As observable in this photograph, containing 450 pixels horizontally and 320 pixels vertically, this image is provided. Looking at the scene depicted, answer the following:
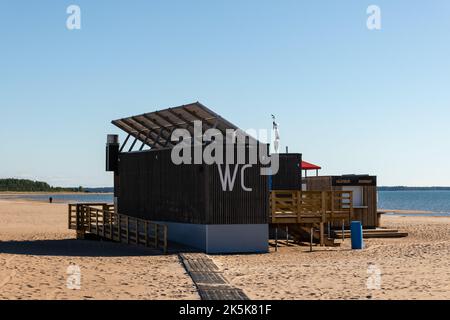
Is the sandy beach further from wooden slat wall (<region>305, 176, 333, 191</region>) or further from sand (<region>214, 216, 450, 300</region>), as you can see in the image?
wooden slat wall (<region>305, 176, 333, 191</region>)

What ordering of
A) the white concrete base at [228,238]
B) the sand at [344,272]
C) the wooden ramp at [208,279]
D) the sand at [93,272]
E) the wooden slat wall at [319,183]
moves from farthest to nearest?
the wooden slat wall at [319,183] → the white concrete base at [228,238] → the sand at [344,272] → the sand at [93,272] → the wooden ramp at [208,279]

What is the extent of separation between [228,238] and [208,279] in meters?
6.17

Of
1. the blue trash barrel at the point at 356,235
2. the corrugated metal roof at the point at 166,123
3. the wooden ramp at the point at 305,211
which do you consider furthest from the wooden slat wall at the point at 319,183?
the corrugated metal roof at the point at 166,123

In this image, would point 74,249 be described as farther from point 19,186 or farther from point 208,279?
point 19,186

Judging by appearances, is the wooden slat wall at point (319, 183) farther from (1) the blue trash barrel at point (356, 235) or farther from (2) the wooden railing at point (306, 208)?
(1) the blue trash barrel at point (356, 235)

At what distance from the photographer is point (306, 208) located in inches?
877

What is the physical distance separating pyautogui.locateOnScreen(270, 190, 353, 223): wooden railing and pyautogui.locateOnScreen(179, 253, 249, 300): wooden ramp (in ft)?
12.5

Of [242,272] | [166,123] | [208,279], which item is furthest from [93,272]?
[166,123]

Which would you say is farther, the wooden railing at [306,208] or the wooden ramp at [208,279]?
the wooden railing at [306,208]

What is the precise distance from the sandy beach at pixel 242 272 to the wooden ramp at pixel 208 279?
0.23 metres

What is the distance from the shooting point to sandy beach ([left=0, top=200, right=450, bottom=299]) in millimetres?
11891

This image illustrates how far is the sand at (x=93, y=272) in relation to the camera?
11.7 m

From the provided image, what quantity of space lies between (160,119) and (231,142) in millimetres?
3760
